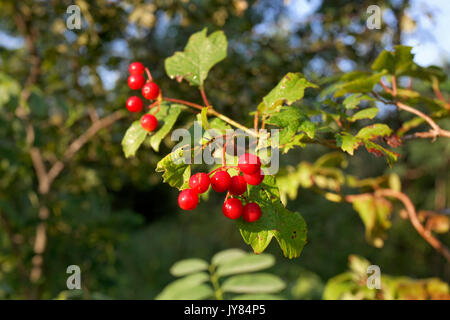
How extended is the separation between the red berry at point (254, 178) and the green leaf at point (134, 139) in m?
0.31

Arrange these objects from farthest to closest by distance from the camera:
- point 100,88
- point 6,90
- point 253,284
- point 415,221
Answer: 1. point 100,88
2. point 6,90
3. point 415,221
4. point 253,284

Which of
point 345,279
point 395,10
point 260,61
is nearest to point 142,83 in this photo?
point 345,279

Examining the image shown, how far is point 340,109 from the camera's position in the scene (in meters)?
0.83

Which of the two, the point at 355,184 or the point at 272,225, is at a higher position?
the point at 355,184

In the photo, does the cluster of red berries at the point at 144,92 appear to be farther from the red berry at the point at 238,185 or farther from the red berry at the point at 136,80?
the red berry at the point at 238,185

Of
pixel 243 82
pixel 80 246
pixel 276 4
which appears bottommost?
pixel 80 246

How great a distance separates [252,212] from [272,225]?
48 millimetres

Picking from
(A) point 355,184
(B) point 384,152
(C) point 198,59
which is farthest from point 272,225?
(A) point 355,184

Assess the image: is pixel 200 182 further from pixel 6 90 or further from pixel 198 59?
pixel 6 90

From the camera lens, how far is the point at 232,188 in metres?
0.61

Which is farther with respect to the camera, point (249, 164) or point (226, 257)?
point (226, 257)

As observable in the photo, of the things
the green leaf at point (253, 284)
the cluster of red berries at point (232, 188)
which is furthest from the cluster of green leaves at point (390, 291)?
the cluster of red berries at point (232, 188)
